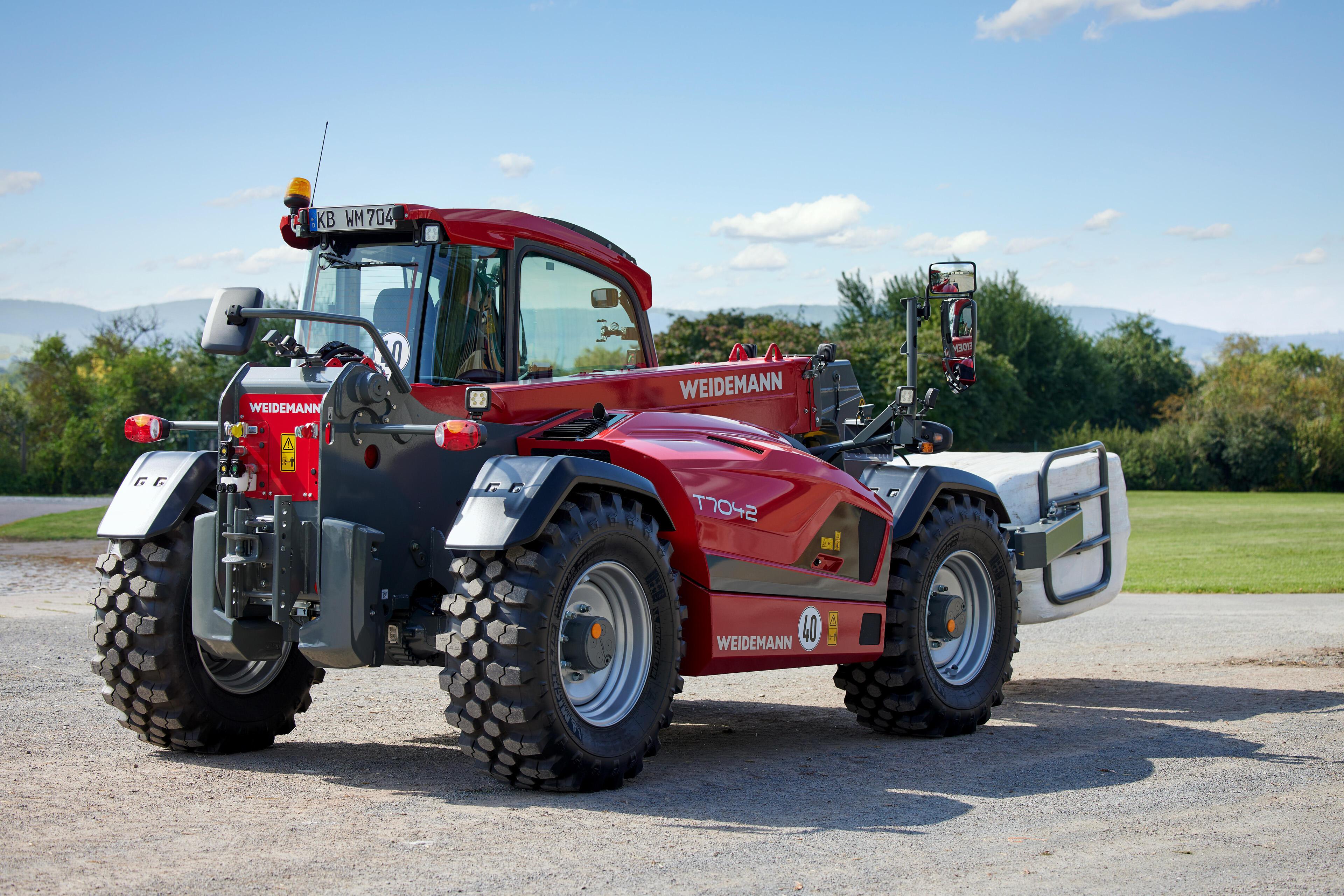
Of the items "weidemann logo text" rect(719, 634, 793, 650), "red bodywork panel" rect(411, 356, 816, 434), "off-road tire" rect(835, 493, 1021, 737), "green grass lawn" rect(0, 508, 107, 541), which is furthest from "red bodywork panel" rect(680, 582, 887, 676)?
"green grass lawn" rect(0, 508, 107, 541)

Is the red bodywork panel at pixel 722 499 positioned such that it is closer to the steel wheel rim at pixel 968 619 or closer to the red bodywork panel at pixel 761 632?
the red bodywork panel at pixel 761 632

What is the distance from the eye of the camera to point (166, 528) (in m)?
7.34

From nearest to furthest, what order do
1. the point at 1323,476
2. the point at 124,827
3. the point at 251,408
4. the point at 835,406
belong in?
the point at 124,827 → the point at 251,408 → the point at 835,406 → the point at 1323,476

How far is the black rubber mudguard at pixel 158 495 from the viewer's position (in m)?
7.36

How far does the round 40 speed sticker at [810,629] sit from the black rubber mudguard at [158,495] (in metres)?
3.44

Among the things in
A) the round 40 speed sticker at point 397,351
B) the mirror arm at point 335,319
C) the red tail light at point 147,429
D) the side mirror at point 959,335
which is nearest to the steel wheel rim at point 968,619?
the side mirror at point 959,335

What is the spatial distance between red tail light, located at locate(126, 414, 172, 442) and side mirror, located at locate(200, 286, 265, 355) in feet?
2.92

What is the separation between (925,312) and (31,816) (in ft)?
20.3

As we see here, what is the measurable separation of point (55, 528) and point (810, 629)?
26.5m

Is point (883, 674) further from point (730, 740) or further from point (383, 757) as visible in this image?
point (383, 757)

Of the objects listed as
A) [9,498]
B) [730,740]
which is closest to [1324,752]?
[730,740]

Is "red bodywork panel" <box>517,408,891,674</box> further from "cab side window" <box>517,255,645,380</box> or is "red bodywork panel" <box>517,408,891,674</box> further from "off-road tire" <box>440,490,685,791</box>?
"off-road tire" <box>440,490,685,791</box>

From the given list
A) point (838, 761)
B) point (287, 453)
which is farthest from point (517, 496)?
point (838, 761)

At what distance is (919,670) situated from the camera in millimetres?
8711
